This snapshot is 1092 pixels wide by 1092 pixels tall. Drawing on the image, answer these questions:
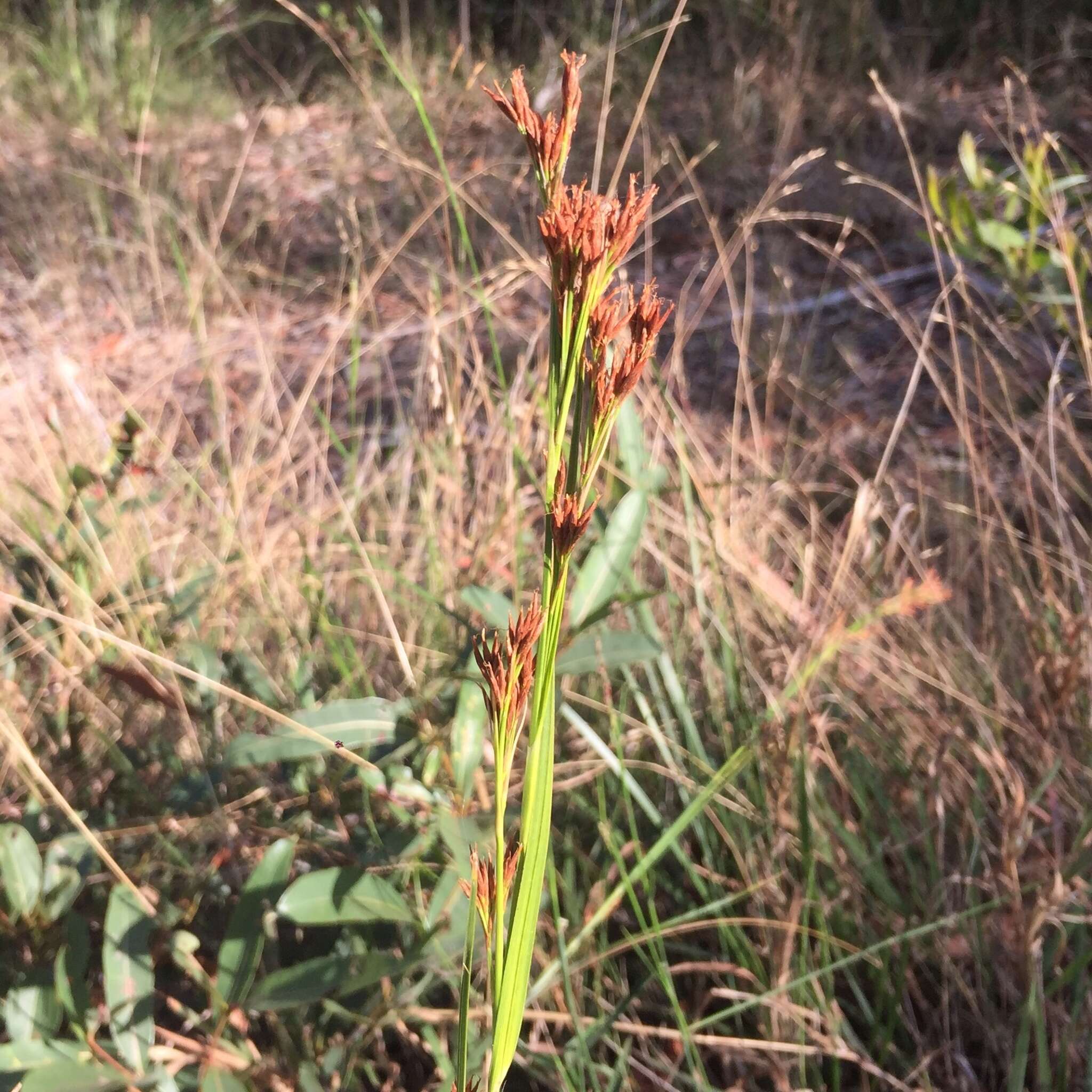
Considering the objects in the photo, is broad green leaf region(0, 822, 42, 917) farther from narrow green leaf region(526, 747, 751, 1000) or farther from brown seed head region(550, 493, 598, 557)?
brown seed head region(550, 493, 598, 557)

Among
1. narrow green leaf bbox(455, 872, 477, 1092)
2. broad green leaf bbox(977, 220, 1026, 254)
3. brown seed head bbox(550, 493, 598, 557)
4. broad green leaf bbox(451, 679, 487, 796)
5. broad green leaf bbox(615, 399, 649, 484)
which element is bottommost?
broad green leaf bbox(451, 679, 487, 796)

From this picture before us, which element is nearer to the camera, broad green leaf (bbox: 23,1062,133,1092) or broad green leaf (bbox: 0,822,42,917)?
broad green leaf (bbox: 23,1062,133,1092)

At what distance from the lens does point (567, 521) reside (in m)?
0.31

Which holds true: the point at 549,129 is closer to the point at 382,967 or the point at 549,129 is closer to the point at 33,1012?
the point at 382,967

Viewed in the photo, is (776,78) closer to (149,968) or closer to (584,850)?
(584,850)

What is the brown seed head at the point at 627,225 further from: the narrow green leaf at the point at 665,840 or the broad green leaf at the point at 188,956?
the broad green leaf at the point at 188,956

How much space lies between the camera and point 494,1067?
1.19 feet

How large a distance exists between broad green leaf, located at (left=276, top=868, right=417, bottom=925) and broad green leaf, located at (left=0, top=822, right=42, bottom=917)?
26cm

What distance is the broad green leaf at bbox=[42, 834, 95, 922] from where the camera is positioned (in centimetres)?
91

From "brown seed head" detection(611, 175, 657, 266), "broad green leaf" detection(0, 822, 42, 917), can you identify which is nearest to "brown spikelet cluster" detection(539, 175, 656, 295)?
"brown seed head" detection(611, 175, 657, 266)

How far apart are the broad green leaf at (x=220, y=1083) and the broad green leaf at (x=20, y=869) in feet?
0.79

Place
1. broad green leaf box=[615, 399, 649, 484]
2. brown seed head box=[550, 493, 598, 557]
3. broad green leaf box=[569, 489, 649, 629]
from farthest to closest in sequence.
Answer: broad green leaf box=[615, 399, 649, 484] → broad green leaf box=[569, 489, 649, 629] → brown seed head box=[550, 493, 598, 557]

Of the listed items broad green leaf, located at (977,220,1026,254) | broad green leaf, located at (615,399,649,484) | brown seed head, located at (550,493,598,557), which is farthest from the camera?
broad green leaf, located at (977,220,1026,254)

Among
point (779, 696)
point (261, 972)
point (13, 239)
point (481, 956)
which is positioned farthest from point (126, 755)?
point (13, 239)
